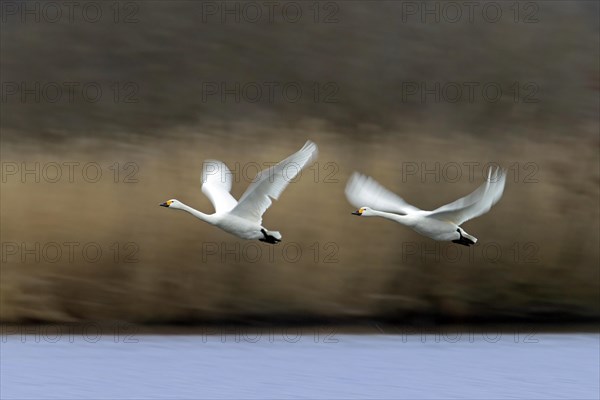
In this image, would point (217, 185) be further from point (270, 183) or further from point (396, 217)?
point (396, 217)

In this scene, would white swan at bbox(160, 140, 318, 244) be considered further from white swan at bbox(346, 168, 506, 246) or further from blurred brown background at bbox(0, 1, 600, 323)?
blurred brown background at bbox(0, 1, 600, 323)

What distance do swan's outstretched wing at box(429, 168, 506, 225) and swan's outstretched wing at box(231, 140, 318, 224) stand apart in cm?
130

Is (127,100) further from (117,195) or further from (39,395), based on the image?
(39,395)

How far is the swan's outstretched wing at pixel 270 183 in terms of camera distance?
14.4m

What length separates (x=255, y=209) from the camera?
15594mm

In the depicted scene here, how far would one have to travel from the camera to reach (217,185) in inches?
652

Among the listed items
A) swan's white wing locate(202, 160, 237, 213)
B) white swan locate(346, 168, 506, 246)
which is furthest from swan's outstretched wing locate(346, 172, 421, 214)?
swan's white wing locate(202, 160, 237, 213)

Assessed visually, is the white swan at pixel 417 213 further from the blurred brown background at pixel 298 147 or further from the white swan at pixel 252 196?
the blurred brown background at pixel 298 147

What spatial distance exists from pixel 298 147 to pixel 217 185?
522 centimetres

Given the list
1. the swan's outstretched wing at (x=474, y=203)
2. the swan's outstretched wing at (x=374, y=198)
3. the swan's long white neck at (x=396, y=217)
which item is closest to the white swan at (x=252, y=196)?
the swan's outstretched wing at (x=374, y=198)

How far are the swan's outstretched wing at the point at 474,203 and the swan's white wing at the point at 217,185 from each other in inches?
87.2

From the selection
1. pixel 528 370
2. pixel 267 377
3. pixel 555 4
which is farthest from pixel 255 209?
pixel 555 4

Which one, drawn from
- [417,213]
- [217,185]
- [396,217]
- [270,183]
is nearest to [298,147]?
[217,185]

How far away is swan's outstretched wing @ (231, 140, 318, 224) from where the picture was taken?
567 inches
